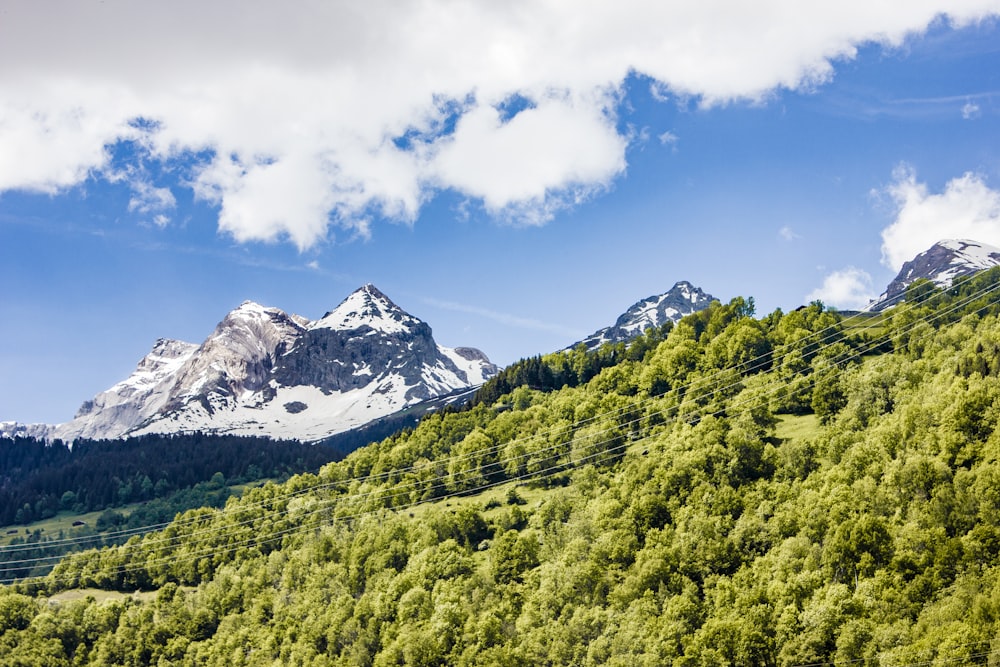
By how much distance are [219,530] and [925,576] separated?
155 meters

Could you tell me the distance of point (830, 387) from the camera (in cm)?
14825

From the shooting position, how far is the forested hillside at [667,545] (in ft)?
310

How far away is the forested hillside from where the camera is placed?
94500mm

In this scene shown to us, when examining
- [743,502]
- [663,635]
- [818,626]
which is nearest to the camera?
[818,626]

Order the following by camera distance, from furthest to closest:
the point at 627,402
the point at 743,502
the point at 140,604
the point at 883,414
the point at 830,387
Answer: the point at 627,402 < the point at 140,604 < the point at 830,387 < the point at 883,414 < the point at 743,502

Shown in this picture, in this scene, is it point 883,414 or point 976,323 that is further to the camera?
point 976,323

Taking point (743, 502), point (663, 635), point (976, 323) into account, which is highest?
point (976, 323)

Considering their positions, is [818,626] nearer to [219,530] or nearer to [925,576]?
[925,576]

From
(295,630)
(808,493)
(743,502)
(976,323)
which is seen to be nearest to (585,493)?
(743,502)

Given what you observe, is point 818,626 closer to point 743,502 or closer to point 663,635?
point 663,635

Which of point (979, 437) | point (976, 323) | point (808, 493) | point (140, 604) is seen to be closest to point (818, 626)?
point (808, 493)

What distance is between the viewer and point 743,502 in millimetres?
123562

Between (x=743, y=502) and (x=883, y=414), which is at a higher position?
(x=883, y=414)

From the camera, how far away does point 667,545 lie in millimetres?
119875
